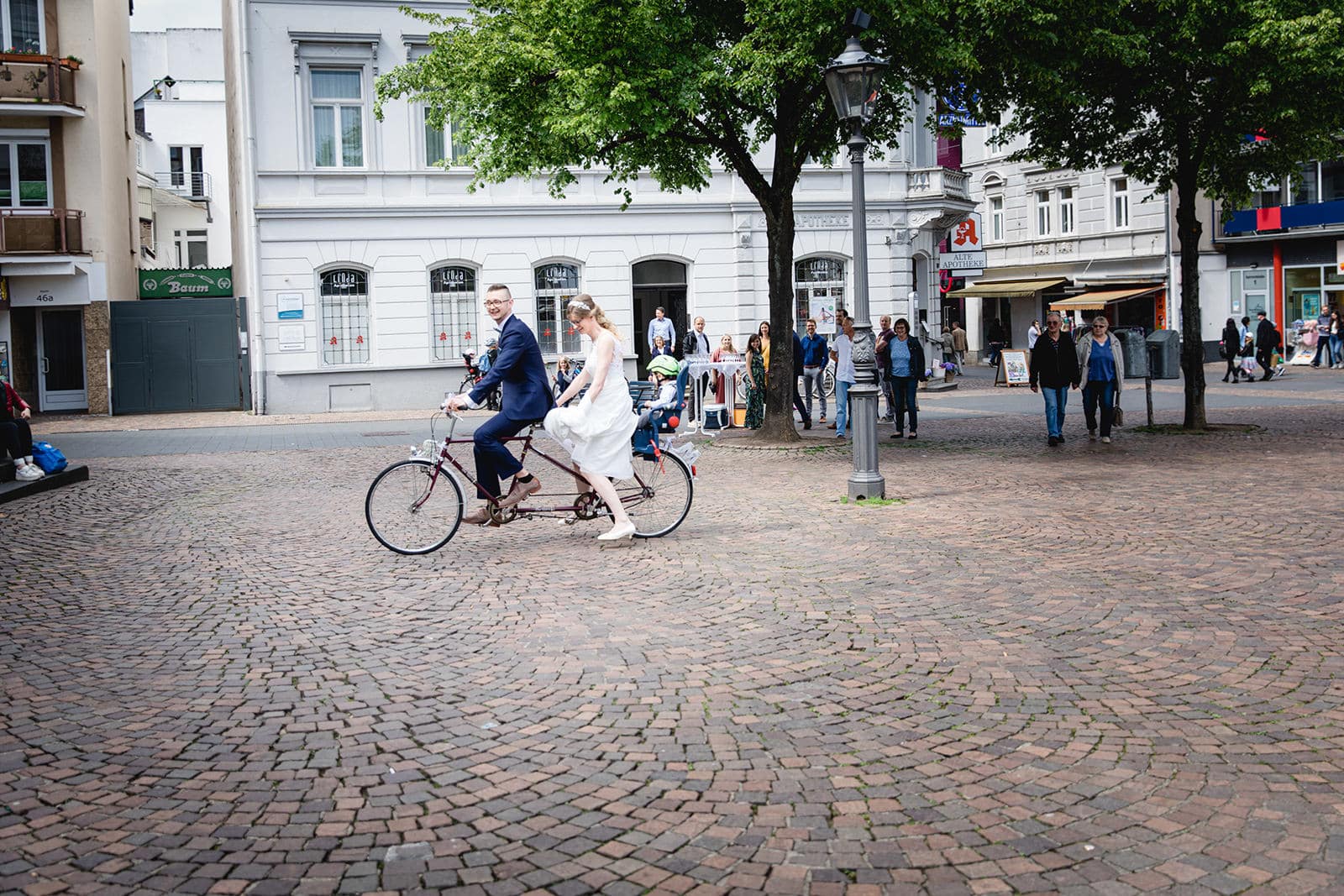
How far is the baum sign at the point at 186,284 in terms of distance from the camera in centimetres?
3259

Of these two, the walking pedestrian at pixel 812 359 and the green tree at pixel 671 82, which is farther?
the walking pedestrian at pixel 812 359

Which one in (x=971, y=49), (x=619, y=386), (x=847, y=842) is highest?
(x=971, y=49)

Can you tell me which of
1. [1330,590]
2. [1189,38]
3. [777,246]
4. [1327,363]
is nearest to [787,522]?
[1330,590]

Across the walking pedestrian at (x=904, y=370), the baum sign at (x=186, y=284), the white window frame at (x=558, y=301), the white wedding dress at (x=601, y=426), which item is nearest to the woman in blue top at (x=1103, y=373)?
the walking pedestrian at (x=904, y=370)

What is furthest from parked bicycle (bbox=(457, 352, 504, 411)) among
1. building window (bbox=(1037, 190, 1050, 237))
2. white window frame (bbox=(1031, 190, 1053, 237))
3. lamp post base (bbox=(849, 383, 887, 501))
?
building window (bbox=(1037, 190, 1050, 237))

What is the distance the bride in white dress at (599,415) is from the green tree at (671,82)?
619 cm

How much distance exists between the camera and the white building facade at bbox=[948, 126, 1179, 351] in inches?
1773

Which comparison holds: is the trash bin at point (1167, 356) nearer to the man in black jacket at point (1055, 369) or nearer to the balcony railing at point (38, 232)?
the man in black jacket at point (1055, 369)

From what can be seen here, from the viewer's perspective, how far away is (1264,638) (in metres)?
6.29

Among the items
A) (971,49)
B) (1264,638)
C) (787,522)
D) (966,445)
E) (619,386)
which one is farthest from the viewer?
(966,445)

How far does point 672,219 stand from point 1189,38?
51.5 ft

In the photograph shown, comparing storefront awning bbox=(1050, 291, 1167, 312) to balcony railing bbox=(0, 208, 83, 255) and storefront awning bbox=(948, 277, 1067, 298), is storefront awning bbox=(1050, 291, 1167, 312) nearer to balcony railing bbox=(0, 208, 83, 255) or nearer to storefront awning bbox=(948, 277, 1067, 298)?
storefront awning bbox=(948, 277, 1067, 298)

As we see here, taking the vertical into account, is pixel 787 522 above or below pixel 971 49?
below

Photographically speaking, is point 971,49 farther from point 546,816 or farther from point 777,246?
point 546,816
